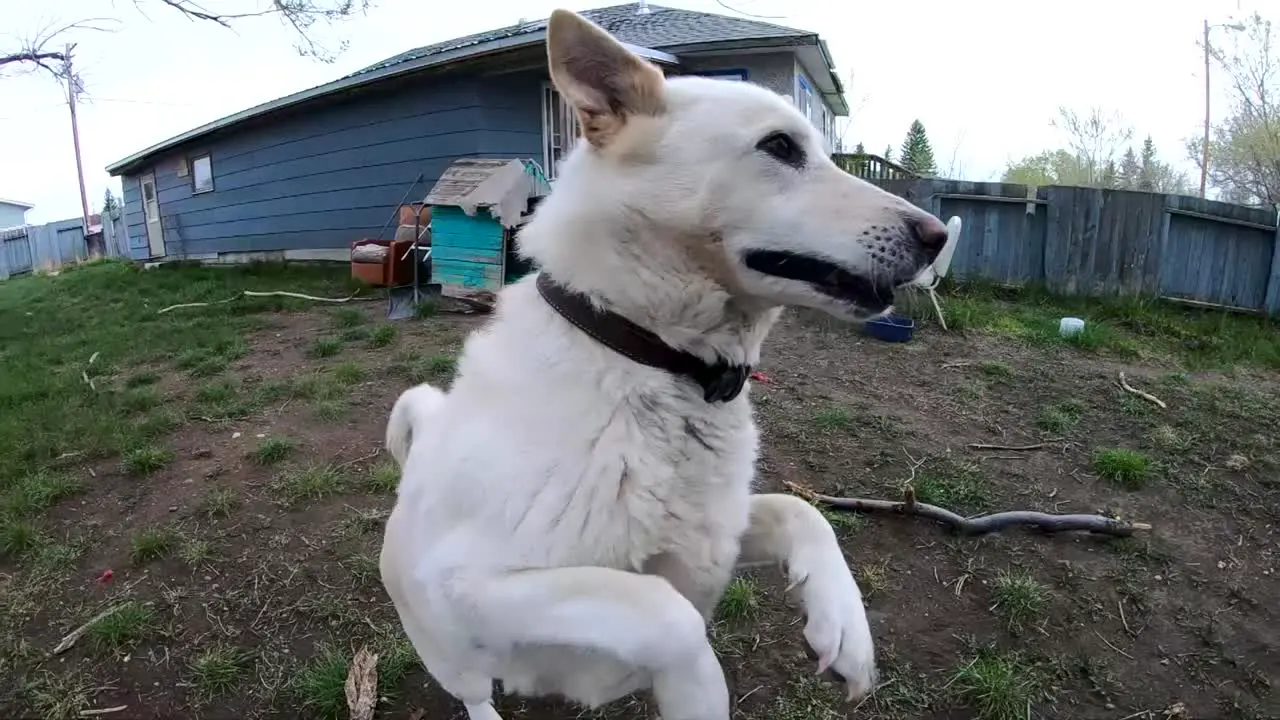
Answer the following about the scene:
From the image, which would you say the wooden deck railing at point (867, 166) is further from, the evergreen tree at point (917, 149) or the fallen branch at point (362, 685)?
the evergreen tree at point (917, 149)

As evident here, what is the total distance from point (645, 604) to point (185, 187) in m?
18.4

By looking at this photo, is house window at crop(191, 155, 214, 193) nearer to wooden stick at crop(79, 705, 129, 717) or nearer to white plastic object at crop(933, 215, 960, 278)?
white plastic object at crop(933, 215, 960, 278)

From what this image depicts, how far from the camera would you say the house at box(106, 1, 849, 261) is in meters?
9.89

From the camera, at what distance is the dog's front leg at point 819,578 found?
5.01 ft

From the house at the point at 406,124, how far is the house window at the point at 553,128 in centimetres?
1

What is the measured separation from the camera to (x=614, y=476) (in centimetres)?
148

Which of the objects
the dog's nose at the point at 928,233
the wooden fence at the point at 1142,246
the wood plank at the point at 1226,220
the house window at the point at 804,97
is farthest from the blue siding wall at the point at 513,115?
the dog's nose at the point at 928,233

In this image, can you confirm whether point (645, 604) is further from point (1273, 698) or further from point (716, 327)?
point (1273, 698)

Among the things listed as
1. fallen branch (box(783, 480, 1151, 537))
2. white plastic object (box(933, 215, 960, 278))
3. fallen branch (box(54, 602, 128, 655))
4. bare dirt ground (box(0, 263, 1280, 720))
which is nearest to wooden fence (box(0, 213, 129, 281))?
bare dirt ground (box(0, 263, 1280, 720))

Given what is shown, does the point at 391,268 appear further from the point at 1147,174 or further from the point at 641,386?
the point at 1147,174

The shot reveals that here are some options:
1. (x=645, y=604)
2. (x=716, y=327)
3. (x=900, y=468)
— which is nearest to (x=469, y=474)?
(x=645, y=604)

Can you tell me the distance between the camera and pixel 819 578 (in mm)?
1638

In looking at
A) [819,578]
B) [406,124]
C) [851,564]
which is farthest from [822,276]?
[406,124]

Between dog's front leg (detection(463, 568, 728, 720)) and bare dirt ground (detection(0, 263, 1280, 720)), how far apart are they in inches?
38.7
